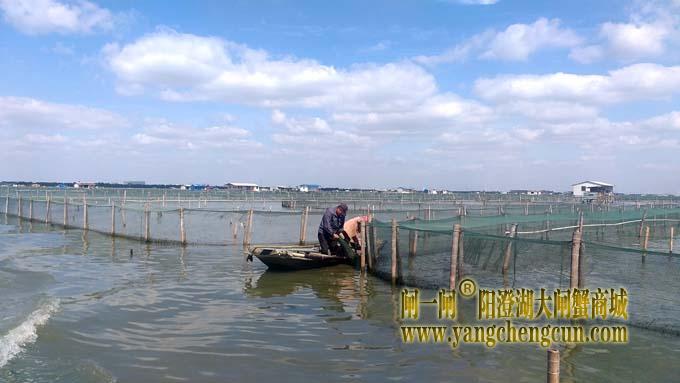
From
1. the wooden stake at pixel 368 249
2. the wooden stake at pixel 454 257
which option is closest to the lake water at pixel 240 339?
the wooden stake at pixel 368 249

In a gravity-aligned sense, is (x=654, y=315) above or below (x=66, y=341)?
above

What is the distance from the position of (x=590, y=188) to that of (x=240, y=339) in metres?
85.9

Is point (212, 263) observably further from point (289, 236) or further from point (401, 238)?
point (289, 236)

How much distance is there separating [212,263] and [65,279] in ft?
14.6

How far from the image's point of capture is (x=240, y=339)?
8602 millimetres

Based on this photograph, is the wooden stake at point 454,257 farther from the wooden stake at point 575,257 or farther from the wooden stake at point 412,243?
the wooden stake at point 412,243

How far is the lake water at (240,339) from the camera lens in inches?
280

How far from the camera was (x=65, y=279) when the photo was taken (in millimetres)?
14031

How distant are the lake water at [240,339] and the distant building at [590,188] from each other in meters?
78.2

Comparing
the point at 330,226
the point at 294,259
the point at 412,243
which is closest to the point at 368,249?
the point at 330,226

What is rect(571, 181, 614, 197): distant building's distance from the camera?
81.7 m

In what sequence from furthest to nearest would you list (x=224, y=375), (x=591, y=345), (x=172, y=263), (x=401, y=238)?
(x=172, y=263), (x=401, y=238), (x=591, y=345), (x=224, y=375)

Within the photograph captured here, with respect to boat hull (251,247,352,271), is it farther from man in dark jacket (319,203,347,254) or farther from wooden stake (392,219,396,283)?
wooden stake (392,219,396,283)

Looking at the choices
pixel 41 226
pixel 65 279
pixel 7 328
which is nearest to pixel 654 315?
pixel 7 328
